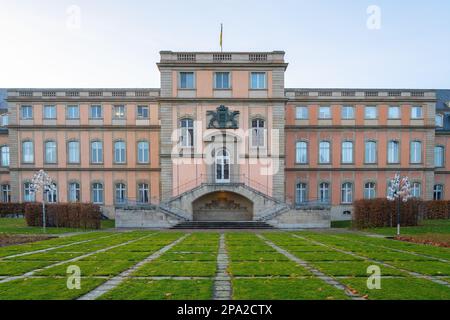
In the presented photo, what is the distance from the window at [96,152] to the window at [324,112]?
941 inches

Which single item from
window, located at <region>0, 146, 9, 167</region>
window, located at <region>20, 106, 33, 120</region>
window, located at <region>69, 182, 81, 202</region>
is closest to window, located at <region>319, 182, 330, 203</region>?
window, located at <region>69, 182, 81, 202</region>

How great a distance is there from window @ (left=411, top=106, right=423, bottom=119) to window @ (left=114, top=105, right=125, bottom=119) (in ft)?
101

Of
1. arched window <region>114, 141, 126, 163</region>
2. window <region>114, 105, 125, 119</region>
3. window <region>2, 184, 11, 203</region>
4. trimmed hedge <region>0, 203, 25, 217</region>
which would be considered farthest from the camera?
window <region>2, 184, 11, 203</region>

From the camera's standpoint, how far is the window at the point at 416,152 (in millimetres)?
35125

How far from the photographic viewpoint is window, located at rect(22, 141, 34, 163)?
116 ft

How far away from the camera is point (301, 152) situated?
117 feet

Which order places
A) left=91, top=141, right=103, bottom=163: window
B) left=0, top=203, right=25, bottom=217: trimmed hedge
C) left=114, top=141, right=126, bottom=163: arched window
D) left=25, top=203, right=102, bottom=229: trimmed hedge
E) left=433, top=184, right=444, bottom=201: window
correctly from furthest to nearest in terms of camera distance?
left=433, top=184, right=444, bottom=201: window, left=114, top=141, right=126, bottom=163: arched window, left=91, top=141, right=103, bottom=163: window, left=0, top=203, right=25, bottom=217: trimmed hedge, left=25, top=203, right=102, bottom=229: trimmed hedge

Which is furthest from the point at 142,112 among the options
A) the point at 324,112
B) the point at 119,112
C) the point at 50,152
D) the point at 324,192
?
the point at 324,192

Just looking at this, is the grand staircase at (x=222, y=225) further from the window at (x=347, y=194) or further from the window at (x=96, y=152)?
the window at (x=96, y=152)

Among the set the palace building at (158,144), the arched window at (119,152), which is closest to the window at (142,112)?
the palace building at (158,144)

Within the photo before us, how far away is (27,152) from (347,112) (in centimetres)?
3470

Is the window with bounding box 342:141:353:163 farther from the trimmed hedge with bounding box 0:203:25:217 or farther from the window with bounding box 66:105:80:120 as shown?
the trimmed hedge with bounding box 0:203:25:217
